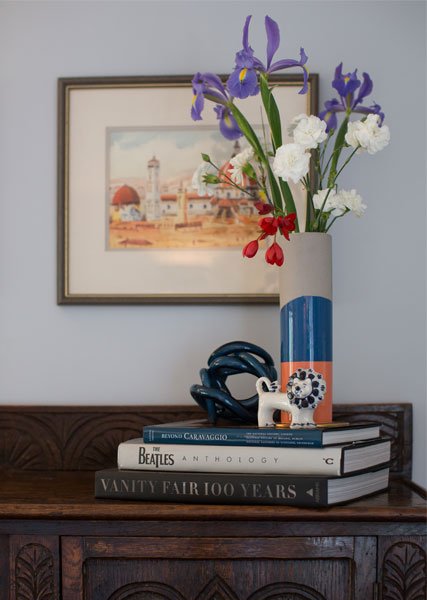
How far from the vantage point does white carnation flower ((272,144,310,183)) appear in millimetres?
1275

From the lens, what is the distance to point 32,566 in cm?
118

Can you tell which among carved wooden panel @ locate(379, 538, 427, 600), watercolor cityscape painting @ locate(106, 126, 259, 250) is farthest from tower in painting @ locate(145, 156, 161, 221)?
carved wooden panel @ locate(379, 538, 427, 600)

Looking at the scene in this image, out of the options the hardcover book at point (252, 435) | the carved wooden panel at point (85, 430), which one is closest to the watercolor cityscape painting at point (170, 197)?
the carved wooden panel at point (85, 430)

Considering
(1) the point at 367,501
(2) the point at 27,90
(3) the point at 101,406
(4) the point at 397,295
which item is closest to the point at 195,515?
(1) the point at 367,501

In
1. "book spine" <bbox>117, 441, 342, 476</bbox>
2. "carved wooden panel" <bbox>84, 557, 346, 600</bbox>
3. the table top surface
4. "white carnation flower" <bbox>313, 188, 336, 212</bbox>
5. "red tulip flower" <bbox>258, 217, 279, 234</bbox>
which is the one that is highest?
"white carnation flower" <bbox>313, 188, 336, 212</bbox>

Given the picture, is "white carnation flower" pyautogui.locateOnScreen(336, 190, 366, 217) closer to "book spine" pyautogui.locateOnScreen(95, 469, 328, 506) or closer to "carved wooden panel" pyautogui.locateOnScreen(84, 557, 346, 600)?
"book spine" pyautogui.locateOnScreen(95, 469, 328, 506)

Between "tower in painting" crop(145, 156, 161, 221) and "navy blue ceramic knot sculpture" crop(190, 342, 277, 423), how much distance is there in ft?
1.21

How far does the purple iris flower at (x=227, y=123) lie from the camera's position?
59.7 inches

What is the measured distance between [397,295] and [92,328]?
669mm

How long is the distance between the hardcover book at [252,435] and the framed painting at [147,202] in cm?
42

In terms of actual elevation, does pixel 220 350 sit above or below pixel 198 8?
below

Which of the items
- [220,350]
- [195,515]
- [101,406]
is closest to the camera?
[195,515]

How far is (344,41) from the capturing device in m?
1.60

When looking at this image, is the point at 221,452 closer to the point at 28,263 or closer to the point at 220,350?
the point at 220,350
